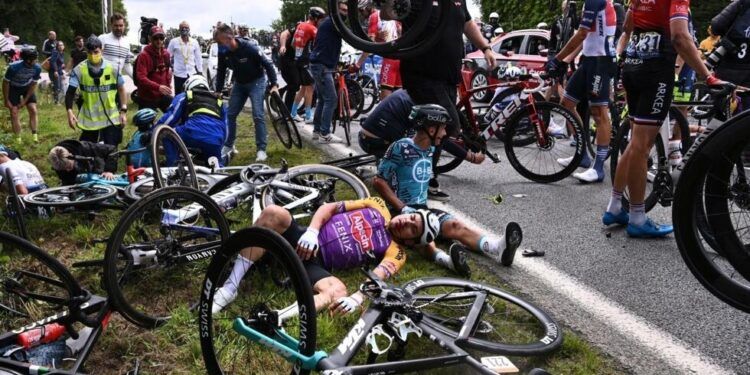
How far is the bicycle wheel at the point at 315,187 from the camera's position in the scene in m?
5.13

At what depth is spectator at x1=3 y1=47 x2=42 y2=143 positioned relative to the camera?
11289 mm

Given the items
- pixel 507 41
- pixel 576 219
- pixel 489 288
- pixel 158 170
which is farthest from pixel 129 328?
pixel 507 41

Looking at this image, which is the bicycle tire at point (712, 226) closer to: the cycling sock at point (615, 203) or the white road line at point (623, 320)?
the white road line at point (623, 320)

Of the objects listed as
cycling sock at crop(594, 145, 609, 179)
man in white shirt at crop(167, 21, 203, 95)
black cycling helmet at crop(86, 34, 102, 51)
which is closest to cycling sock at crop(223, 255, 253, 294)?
cycling sock at crop(594, 145, 609, 179)

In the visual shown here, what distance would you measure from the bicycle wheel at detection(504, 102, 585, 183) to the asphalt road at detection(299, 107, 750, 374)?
0.43 meters

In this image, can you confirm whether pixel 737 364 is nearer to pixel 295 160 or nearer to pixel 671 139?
pixel 671 139

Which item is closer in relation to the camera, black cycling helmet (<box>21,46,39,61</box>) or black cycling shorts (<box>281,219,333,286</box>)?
black cycling shorts (<box>281,219,333,286</box>)

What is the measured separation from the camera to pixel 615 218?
5102 mm

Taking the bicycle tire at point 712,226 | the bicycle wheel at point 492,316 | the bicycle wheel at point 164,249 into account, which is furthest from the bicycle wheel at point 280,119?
the bicycle tire at point 712,226

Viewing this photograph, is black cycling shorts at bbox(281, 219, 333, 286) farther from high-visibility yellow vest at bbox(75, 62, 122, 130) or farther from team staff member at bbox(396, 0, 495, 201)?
high-visibility yellow vest at bbox(75, 62, 122, 130)

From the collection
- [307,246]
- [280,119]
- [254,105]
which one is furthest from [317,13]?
[307,246]

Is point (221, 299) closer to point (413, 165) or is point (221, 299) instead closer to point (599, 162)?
point (413, 165)

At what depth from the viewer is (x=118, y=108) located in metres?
8.34

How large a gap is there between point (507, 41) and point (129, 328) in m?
13.0
